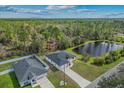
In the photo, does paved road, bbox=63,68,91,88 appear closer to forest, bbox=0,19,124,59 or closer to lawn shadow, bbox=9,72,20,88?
forest, bbox=0,19,124,59

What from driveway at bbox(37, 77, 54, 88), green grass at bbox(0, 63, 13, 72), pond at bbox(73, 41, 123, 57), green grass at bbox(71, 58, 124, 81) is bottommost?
driveway at bbox(37, 77, 54, 88)

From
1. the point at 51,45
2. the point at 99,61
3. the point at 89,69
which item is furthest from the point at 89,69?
the point at 51,45

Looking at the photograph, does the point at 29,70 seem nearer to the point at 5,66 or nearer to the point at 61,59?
the point at 5,66

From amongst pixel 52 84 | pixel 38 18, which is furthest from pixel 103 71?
pixel 38 18

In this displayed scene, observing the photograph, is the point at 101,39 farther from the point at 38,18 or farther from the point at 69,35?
the point at 38,18

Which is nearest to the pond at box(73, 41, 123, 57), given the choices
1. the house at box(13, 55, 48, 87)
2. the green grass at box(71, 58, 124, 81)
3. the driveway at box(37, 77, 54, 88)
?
the green grass at box(71, 58, 124, 81)

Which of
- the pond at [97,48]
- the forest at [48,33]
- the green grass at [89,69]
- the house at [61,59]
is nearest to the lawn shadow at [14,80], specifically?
the forest at [48,33]
